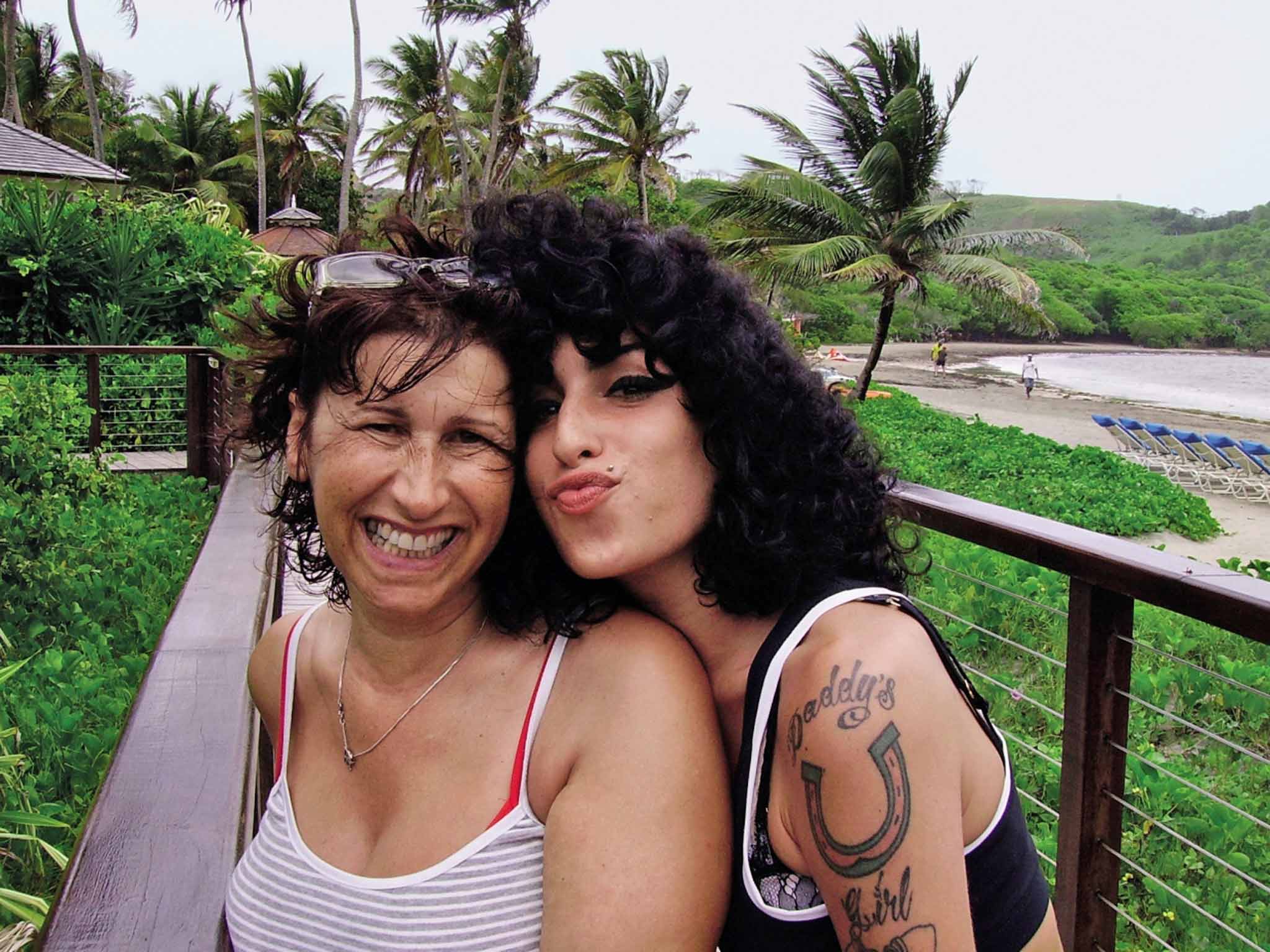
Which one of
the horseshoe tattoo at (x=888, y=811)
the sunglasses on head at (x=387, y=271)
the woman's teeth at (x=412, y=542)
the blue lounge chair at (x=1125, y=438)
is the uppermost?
the sunglasses on head at (x=387, y=271)

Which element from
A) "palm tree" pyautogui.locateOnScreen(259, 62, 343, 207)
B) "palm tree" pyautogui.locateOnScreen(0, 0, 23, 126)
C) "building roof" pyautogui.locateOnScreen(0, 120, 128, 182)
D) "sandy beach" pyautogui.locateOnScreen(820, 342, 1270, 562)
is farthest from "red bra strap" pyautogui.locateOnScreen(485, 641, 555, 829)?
"palm tree" pyautogui.locateOnScreen(259, 62, 343, 207)

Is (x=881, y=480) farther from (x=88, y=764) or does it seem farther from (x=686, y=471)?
(x=88, y=764)

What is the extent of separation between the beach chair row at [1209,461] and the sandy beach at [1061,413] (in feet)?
1.11

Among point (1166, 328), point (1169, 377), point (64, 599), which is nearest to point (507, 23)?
point (64, 599)

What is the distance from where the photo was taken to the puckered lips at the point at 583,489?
139cm

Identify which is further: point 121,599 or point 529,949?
point 121,599

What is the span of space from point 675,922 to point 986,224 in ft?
623

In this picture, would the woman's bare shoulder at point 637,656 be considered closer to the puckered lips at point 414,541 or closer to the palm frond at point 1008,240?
the puckered lips at point 414,541

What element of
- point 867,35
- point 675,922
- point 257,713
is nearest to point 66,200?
point 257,713

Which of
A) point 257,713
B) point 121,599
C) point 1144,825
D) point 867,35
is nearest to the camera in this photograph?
point 257,713

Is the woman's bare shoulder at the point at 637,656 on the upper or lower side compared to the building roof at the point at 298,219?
upper

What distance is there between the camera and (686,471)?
1.44m

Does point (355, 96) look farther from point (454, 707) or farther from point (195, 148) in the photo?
point (454, 707)

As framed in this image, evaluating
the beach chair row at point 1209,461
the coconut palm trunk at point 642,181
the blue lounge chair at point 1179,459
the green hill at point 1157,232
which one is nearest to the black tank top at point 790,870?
the beach chair row at point 1209,461
